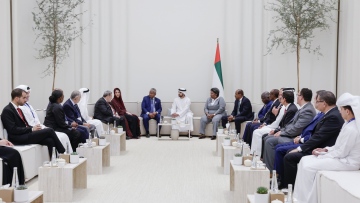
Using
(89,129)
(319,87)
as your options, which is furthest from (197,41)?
(89,129)

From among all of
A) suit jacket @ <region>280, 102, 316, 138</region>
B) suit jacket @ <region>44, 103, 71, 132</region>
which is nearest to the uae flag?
suit jacket @ <region>44, 103, 71, 132</region>

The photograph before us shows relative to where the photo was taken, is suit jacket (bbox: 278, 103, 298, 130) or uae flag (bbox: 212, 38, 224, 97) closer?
suit jacket (bbox: 278, 103, 298, 130)

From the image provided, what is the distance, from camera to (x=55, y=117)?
9102 millimetres

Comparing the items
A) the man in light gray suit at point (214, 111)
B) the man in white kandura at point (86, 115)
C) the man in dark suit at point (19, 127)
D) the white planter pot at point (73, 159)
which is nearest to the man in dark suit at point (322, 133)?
the white planter pot at point (73, 159)

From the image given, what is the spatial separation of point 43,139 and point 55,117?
1.29 meters

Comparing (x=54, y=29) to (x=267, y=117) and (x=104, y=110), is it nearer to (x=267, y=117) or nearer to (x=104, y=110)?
(x=104, y=110)

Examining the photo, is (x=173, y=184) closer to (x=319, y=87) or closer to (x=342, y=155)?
(x=342, y=155)

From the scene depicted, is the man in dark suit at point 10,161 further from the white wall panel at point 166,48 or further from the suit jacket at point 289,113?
the white wall panel at point 166,48

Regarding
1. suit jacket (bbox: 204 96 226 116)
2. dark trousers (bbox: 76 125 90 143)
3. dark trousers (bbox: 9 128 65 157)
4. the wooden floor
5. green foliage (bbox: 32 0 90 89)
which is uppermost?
green foliage (bbox: 32 0 90 89)

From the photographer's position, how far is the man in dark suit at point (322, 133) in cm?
618

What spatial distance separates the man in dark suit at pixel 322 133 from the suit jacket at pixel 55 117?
4.43 metres

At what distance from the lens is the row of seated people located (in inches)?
213

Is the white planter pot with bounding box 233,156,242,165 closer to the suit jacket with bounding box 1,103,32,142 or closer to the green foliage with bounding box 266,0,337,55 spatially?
the suit jacket with bounding box 1,103,32,142

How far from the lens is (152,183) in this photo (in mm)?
7262
